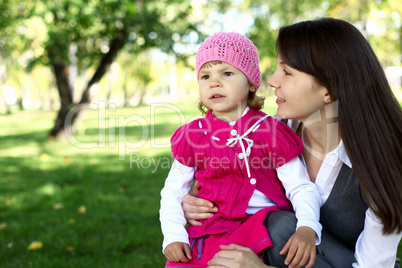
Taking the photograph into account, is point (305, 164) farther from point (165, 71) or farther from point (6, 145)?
point (165, 71)

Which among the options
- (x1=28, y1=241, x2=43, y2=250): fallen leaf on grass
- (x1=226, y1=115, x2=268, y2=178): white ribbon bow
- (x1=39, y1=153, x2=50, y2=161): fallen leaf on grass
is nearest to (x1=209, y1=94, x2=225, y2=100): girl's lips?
(x1=226, y1=115, x2=268, y2=178): white ribbon bow

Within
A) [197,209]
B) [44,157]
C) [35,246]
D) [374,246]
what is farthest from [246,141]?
[44,157]

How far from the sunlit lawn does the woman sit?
5.29 ft

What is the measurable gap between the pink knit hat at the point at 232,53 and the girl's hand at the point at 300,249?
94 cm

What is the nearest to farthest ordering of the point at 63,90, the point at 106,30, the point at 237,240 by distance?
the point at 237,240
the point at 106,30
the point at 63,90

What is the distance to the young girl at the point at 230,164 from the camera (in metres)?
2.20

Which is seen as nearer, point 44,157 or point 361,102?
point 361,102

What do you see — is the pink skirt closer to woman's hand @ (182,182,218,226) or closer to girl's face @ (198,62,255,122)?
woman's hand @ (182,182,218,226)

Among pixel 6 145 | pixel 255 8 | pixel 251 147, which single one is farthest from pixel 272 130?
pixel 255 8

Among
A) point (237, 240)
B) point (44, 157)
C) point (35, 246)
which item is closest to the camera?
point (237, 240)

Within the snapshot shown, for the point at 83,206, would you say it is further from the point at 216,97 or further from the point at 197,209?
the point at 216,97

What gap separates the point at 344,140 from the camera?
196 centimetres

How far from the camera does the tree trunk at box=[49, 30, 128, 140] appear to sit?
38.6 feet

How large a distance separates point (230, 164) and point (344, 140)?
2.01ft
